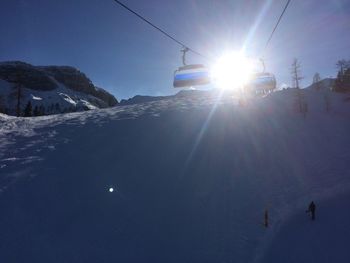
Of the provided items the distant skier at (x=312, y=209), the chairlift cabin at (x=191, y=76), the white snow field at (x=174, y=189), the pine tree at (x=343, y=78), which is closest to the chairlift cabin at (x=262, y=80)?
the chairlift cabin at (x=191, y=76)

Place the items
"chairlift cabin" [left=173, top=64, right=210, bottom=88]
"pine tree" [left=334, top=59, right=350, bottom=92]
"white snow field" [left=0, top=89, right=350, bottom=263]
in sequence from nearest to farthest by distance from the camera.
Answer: "white snow field" [left=0, top=89, right=350, bottom=263] < "chairlift cabin" [left=173, top=64, right=210, bottom=88] < "pine tree" [left=334, top=59, right=350, bottom=92]

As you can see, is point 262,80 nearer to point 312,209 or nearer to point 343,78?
point 312,209

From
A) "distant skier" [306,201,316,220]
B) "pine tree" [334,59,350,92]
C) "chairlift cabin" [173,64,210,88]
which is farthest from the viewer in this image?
"pine tree" [334,59,350,92]

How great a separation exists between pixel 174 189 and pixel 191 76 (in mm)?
6752

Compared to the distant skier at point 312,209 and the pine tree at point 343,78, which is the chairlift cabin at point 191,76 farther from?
the pine tree at point 343,78

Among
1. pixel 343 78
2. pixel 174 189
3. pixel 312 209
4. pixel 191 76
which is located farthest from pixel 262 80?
pixel 343 78

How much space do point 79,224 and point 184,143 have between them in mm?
12702

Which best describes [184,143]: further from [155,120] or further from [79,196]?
[79,196]

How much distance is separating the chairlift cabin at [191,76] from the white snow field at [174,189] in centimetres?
626

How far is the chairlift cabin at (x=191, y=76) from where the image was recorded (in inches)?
664

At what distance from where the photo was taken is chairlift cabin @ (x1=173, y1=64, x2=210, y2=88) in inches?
664

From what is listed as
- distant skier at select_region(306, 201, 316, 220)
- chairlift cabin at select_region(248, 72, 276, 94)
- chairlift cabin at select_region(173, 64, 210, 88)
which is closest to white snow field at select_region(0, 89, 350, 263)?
distant skier at select_region(306, 201, 316, 220)

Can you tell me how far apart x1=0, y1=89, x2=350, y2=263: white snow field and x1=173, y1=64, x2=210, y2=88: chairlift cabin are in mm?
6264

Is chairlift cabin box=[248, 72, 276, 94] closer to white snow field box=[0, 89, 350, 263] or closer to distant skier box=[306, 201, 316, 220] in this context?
white snow field box=[0, 89, 350, 263]
